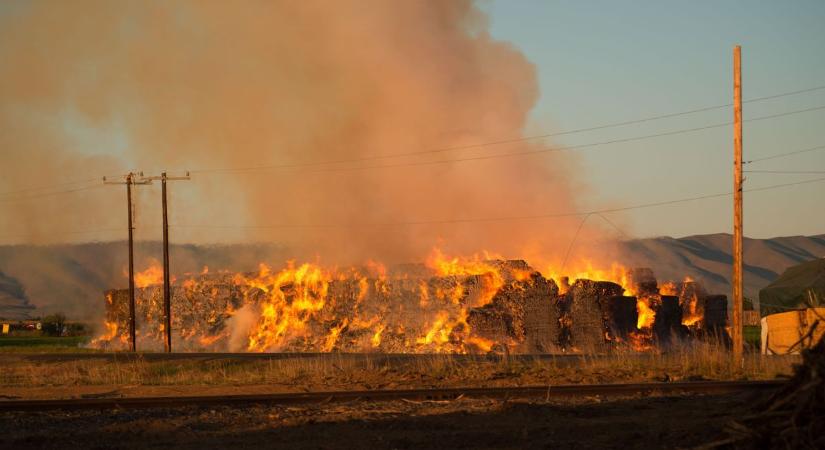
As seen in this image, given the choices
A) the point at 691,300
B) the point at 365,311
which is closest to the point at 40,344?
the point at 365,311

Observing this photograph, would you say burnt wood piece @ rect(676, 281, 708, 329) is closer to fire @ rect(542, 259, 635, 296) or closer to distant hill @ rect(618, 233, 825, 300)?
fire @ rect(542, 259, 635, 296)

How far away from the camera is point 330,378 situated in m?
21.7

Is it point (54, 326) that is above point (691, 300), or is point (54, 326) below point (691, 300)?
below

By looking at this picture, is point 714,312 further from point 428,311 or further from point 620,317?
point 428,311

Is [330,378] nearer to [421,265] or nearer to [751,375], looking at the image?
[751,375]

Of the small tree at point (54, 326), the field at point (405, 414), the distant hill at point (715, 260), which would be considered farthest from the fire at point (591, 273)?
the distant hill at point (715, 260)

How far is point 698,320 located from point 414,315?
15.2 metres

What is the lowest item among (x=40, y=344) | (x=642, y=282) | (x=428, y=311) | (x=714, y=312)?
(x=40, y=344)

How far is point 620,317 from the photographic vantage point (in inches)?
1638

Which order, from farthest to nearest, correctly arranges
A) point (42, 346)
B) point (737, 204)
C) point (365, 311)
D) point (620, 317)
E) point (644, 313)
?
point (42, 346)
point (365, 311)
point (644, 313)
point (620, 317)
point (737, 204)

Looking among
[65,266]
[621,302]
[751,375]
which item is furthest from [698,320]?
[65,266]

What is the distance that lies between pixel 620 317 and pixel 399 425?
2981 cm

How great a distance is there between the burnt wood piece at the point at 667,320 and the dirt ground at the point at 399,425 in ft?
90.8

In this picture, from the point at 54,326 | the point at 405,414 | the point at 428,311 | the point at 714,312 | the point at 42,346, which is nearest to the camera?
the point at 405,414
